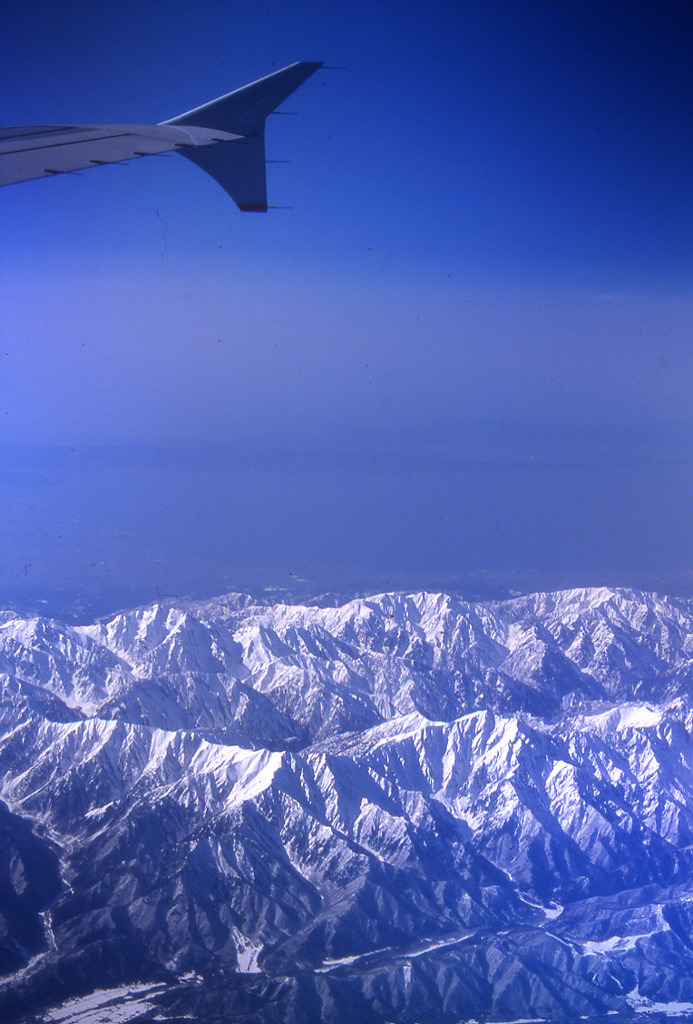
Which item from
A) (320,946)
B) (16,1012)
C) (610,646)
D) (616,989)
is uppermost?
(610,646)

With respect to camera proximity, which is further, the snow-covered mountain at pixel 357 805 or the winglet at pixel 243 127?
the snow-covered mountain at pixel 357 805

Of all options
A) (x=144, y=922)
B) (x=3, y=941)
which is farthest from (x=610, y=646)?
(x=3, y=941)

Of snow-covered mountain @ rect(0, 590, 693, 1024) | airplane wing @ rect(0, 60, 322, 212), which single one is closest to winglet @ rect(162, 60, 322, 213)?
airplane wing @ rect(0, 60, 322, 212)

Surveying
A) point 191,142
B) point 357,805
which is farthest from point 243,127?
point 357,805

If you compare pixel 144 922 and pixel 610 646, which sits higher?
pixel 610 646

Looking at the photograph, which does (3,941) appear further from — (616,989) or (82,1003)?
(616,989)

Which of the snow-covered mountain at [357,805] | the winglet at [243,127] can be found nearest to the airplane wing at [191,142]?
the winglet at [243,127]

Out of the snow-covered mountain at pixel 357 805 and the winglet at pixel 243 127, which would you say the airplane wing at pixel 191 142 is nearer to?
the winglet at pixel 243 127

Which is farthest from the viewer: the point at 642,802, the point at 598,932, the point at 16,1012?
the point at 642,802

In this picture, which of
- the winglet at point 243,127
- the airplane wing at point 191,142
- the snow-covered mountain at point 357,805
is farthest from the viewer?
the snow-covered mountain at point 357,805
